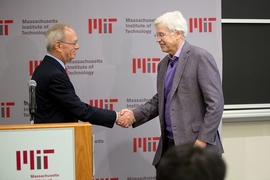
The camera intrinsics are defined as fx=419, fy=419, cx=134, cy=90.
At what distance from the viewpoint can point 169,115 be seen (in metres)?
3.17

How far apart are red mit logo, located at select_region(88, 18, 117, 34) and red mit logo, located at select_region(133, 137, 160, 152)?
111 centimetres

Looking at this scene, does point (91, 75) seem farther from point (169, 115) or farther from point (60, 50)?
point (169, 115)

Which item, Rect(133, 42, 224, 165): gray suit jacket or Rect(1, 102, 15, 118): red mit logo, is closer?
Rect(133, 42, 224, 165): gray suit jacket

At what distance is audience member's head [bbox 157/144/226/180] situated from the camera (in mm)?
1195

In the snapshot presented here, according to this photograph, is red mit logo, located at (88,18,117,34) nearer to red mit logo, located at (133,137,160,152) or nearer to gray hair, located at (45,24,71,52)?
gray hair, located at (45,24,71,52)

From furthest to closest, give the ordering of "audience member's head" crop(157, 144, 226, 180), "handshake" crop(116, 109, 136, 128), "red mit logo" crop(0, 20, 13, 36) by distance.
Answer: "red mit logo" crop(0, 20, 13, 36)
"handshake" crop(116, 109, 136, 128)
"audience member's head" crop(157, 144, 226, 180)

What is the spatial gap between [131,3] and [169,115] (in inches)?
55.7

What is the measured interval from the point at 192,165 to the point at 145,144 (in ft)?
9.76

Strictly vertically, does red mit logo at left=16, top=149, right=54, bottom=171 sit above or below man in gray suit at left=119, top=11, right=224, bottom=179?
below

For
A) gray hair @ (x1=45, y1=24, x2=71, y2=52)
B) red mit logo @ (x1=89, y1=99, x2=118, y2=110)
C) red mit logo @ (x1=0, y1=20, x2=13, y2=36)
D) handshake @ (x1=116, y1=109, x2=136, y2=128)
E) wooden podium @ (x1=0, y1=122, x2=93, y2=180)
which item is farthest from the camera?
red mit logo @ (x1=89, y1=99, x2=118, y2=110)

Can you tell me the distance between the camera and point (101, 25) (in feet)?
13.3

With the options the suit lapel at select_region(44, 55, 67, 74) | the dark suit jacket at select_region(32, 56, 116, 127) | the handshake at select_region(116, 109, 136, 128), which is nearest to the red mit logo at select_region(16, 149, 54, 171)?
the dark suit jacket at select_region(32, 56, 116, 127)

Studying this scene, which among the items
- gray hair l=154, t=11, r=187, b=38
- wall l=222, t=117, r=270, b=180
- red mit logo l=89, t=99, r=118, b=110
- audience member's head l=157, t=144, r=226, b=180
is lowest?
wall l=222, t=117, r=270, b=180

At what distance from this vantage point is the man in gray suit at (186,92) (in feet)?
9.83
